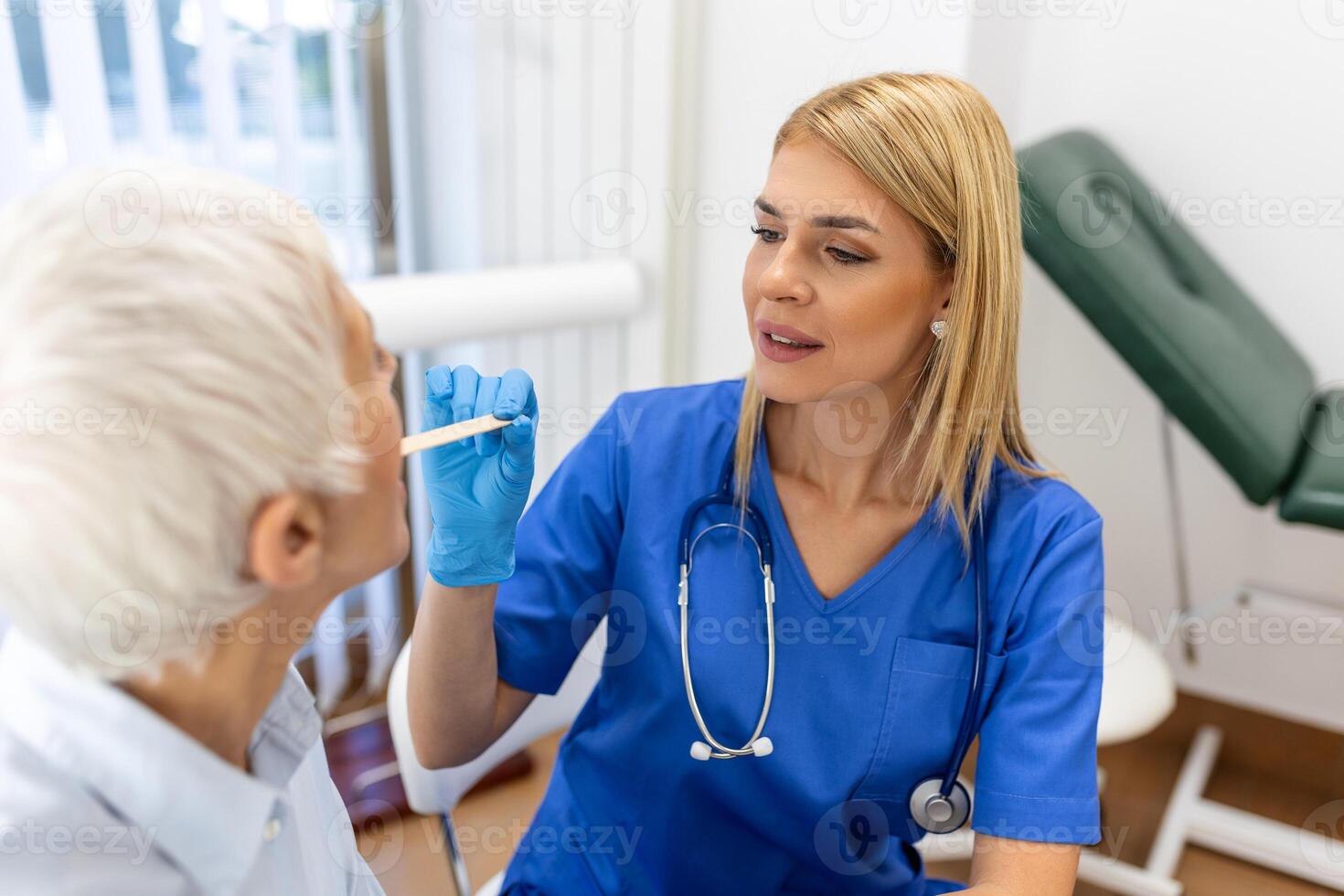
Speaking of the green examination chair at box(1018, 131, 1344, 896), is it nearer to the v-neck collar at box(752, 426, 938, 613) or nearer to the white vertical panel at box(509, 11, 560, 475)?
the v-neck collar at box(752, 426, 938, 613)

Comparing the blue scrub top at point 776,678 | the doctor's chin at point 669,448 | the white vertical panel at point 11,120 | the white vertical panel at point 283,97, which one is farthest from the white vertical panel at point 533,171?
the blue scrub top at point 776,678

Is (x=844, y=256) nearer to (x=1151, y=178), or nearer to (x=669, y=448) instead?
(x=669, y=448)

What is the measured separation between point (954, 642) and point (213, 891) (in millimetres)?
699

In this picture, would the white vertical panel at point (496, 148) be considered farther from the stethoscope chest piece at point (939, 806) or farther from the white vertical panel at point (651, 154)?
the stethoscope chest piece at point (939, 806)

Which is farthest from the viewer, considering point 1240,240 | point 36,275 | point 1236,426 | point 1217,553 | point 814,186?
point 1217,553

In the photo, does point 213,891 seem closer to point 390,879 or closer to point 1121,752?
point 390,879

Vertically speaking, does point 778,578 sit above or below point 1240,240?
below

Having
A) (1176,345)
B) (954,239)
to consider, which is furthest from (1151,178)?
(954,239)

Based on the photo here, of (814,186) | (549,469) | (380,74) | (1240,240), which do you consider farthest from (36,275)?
(1240,240)

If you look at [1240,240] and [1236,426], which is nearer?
[1236,426]

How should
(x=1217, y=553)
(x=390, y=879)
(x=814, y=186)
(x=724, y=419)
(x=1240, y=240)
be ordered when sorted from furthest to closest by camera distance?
(x=1217, y=553)
(x=1240, y=240)
(x=390, y=879)
(x=724, y=419)
(x=814, y=186)

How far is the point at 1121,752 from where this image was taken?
2143 mm

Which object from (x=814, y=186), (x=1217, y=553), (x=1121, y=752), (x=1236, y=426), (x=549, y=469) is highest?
(x=814, y=186)

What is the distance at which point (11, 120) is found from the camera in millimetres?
1287
